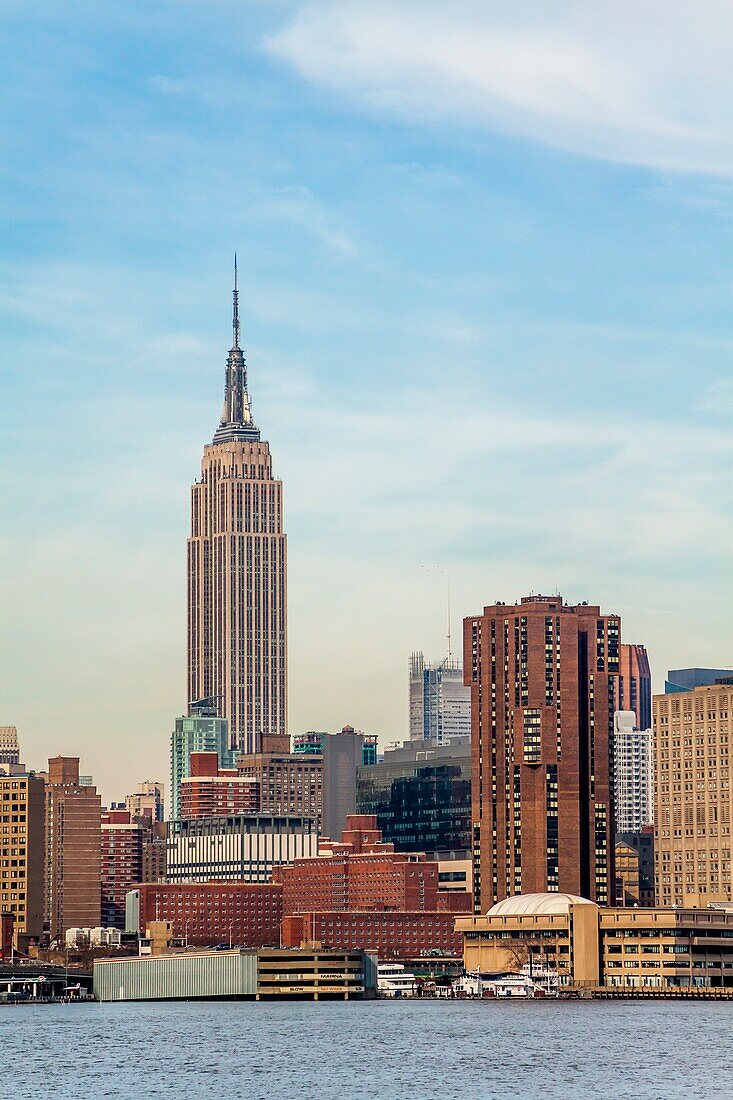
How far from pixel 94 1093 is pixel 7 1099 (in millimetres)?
7075

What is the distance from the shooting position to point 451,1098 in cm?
19050

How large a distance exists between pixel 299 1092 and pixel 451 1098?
1479 centimetres

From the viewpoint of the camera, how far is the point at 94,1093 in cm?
19975

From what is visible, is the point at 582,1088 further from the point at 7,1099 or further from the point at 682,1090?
the point at 7,1099

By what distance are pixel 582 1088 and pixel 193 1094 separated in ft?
99.1

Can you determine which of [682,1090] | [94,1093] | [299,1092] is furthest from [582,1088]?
[94,1093]

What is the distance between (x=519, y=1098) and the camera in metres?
191

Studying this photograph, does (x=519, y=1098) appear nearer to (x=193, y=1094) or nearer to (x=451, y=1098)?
(x=451, y=1098)

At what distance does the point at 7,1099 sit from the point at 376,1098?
28.8 meters

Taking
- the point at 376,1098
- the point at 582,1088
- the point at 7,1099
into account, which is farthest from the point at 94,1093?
the point at 582,1088

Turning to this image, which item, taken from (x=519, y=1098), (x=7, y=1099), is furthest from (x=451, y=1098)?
(x=7, y=1099)

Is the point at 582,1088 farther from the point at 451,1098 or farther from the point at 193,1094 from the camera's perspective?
the point at 193,1094

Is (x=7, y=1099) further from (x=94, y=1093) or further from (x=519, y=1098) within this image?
(x=519, y=1098)

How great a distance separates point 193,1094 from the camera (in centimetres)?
19862
